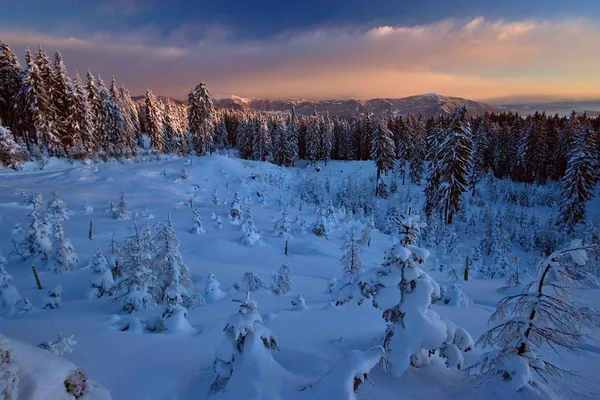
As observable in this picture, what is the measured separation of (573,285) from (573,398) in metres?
1.94

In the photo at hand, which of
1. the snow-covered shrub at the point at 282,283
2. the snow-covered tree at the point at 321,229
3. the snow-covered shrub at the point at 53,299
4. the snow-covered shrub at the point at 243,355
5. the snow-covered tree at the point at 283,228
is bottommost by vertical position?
the snow-covered tree at the point at 321,229

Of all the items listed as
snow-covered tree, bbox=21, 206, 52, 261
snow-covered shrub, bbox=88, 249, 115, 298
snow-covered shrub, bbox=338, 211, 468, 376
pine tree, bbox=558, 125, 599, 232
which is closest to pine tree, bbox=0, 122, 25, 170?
snow-covered tree, bbox=21, 206, 52, 261

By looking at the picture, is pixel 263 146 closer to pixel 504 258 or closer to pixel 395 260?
pixel 504 258

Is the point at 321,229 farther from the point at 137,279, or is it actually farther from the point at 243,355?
the point at 243,355

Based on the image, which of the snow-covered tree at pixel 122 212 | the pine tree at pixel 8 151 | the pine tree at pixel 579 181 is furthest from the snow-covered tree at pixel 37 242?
the pine tree at pixel 579 181

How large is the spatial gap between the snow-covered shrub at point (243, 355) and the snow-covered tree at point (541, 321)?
3292mm

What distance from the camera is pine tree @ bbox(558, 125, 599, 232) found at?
32969 mm

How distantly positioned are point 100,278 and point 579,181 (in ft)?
149

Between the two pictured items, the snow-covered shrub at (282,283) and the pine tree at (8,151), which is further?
the pine tree at (8,151)

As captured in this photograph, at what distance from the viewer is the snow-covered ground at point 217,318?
462cm

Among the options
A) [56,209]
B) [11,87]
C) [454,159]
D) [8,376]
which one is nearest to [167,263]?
[8,376]

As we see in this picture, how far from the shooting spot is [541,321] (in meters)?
4.08

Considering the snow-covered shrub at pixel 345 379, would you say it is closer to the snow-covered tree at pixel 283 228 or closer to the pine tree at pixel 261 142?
the snow-covered tree at pixel 283 228

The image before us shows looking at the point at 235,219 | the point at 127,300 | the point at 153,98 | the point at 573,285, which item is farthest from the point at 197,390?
the point at 153,98
